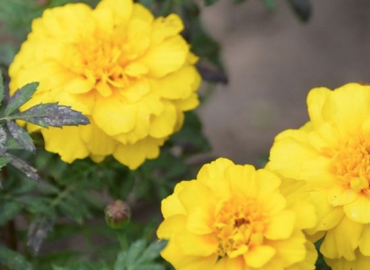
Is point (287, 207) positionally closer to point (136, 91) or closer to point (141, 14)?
point (136, 91)

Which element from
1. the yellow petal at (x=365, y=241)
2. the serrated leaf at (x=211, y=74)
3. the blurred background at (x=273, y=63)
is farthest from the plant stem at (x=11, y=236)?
the blurred background at (x=273, y=63)

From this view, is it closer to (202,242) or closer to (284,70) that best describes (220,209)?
(202,242)

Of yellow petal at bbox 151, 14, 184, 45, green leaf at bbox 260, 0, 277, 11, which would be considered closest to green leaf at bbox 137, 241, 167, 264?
yellow petal at bbox 151, 14, 184, 45

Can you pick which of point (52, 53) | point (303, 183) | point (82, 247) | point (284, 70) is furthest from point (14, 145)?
point (284, 70)

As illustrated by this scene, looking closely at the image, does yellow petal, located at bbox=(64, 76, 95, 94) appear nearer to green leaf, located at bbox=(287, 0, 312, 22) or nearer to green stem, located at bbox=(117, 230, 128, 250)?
green stem, located at bbox=(117, 230, 128, 250)

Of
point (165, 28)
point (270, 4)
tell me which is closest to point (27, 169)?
point (165, 28)

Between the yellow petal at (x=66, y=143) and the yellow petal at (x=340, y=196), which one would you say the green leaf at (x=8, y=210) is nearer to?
the yellow petal at (x=66, y=143)

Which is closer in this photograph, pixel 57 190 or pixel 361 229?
pixel 361 229
